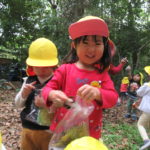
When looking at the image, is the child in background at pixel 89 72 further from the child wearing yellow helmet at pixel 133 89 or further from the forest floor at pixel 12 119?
the child wearing yellow helmet at pixel 133 89

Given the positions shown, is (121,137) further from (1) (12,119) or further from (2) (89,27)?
(2) (89,27)

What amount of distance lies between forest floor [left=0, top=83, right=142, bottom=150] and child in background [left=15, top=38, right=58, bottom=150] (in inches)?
94.7

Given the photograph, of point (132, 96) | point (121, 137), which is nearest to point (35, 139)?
point (121, 137)

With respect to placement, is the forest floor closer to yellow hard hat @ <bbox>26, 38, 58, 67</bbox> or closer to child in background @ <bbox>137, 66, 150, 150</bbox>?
child in background @ <bbox>137, 66, 150, 150</bbox>

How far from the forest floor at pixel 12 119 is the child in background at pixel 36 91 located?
2406mm

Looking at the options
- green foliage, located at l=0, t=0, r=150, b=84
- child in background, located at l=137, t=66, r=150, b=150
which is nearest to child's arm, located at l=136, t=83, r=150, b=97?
child in background, located at l=137, t=66, r=150, b=150

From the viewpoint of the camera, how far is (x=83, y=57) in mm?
1304

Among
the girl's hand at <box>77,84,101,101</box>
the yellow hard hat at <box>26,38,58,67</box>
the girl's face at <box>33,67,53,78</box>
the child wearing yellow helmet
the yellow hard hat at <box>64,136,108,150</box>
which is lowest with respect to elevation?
the child wearing yellow helmet

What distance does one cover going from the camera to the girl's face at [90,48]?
1259mm

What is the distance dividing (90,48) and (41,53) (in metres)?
0.51

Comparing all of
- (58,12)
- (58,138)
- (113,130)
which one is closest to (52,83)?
(58,138)

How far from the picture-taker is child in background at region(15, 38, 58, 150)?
168cm

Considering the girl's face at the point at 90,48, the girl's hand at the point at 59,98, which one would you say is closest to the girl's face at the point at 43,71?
the girl's face at the point at 90,48

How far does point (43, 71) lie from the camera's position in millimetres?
1838
